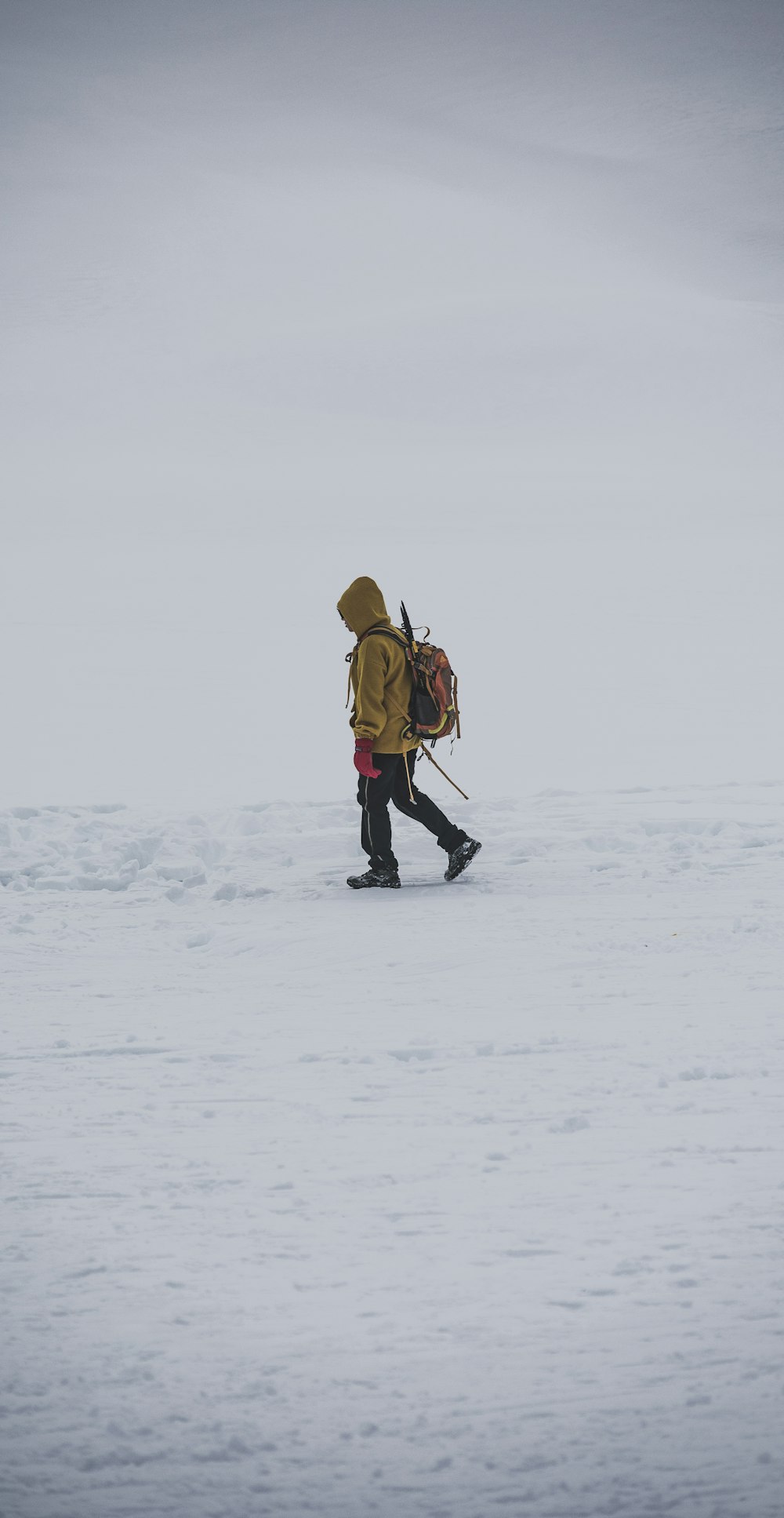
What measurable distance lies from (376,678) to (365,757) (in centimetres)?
39

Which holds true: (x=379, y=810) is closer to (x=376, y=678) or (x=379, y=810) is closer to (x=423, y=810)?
(x=423, y=810)

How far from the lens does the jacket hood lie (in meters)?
6.32

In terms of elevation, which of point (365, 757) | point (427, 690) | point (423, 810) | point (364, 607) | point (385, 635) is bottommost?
point (423, 810)

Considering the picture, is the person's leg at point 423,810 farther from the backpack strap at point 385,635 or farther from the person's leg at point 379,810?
the backpack strap at point 385,635

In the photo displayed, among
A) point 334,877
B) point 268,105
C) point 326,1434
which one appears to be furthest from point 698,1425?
point 268,105

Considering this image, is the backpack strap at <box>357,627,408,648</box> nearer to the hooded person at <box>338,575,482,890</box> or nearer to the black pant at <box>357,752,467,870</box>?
the hooded person at <box>338,575,482,890</box>

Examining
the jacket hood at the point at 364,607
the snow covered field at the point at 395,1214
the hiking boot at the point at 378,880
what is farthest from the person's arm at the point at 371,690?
the snow covered field at the point at 395,1214

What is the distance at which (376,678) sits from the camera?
6.18 meters

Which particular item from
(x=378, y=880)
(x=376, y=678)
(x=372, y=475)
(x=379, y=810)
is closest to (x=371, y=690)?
(x=376, y=678)

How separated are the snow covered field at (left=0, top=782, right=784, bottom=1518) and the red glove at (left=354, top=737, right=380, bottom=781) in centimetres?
75

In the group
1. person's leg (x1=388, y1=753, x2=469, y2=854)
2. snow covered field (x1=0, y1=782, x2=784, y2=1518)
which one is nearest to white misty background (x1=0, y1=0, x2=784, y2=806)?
person's leg (x1=388, y1=753, x2=469, y2=854)

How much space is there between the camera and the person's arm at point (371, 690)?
616cm

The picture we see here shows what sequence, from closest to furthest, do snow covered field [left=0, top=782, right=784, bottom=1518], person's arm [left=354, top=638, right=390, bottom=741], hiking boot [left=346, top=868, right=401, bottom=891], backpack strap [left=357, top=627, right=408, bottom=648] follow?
snow covered field [left=0, top=782, right=784, bottom=1518] < person's arm [left=354, top=638, right=390, bottom=741] < backpack strap [left=357, top=627, right=408, bottom=648] < hiking boot [left=346, top=868, right=401, bottom=891]

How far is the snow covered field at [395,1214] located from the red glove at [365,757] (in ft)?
2.47
